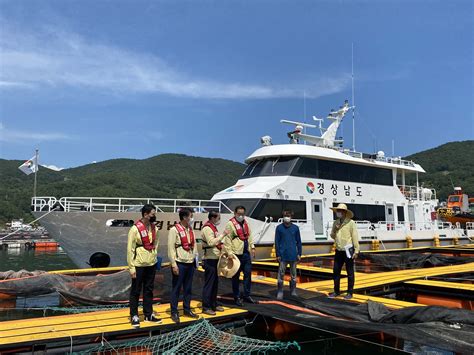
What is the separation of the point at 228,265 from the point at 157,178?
103 meters

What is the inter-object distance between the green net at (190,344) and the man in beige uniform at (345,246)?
6.94 feet

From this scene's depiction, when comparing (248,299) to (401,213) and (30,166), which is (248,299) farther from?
(401,213)

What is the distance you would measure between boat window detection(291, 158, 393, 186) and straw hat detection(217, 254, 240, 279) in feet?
29.4

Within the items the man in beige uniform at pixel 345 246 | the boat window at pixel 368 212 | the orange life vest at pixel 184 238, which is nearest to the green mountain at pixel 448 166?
the boat window at pixel 368 212

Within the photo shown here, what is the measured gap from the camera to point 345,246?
6.79 m

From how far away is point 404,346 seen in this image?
589cm

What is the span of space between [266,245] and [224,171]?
12029 cm

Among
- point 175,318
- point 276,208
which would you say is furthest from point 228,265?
point 276,208

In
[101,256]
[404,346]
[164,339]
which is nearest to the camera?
[164,339]

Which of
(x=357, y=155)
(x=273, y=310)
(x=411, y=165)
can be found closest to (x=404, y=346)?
(x=273, y=310)

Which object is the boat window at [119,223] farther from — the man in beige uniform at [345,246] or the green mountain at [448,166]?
the green mountain at [448,166]

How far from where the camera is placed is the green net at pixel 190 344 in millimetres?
4816

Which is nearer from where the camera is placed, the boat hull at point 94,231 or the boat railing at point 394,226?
the boat hull at point 94,231

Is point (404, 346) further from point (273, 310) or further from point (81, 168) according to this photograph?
point (81, 168)
